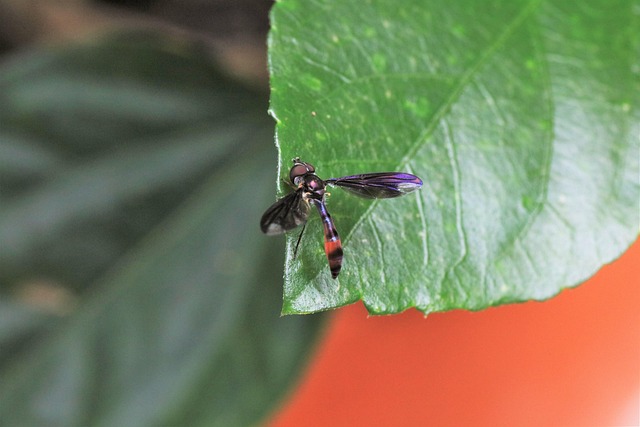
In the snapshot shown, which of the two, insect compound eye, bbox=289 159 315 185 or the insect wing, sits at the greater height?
insect compound eye, bbox=289 159 315 185

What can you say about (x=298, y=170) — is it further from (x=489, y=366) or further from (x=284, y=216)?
(x=489, y=366)

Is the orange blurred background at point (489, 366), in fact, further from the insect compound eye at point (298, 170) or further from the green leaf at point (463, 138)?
the insect compound eye at point (298, 170)

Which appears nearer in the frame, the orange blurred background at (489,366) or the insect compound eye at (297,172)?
the insect compound eye at (297,172)

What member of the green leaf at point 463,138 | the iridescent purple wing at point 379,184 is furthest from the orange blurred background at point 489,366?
the iridescent purple wing at point 379,184

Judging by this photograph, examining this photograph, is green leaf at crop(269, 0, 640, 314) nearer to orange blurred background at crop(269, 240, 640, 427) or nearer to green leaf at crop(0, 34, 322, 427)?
orange blurred background at crop(269, 240, 640, 427)

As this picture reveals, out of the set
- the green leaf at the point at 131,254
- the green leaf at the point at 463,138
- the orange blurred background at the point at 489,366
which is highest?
the green leaf at the point at 463,138

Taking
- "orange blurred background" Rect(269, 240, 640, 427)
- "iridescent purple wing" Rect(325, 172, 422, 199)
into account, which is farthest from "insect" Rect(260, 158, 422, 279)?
"orange blurred background" Rect(269, 240, 640, 427)

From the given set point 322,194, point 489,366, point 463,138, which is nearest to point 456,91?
point 463,138
